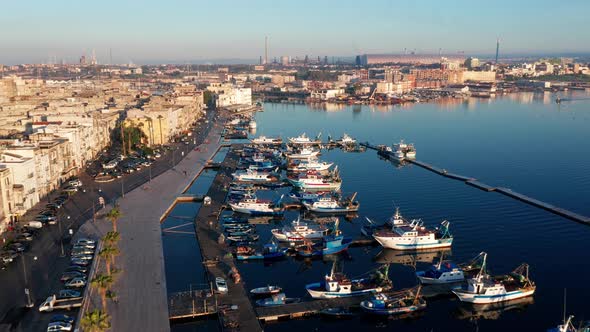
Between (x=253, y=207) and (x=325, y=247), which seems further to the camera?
(x=253, y=207)

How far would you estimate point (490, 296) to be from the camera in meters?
12.8

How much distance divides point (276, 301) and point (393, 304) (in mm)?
2940

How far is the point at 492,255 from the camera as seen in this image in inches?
619

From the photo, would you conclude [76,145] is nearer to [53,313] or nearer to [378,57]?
[53,313]

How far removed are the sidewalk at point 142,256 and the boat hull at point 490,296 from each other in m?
7.53

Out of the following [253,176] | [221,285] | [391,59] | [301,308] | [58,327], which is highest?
[391,59]

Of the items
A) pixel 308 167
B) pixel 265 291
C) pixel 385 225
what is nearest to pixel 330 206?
pixel 385 225

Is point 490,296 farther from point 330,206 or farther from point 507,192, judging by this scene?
point 507,192

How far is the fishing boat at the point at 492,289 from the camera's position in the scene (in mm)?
12773

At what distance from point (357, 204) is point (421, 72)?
8218 centimetres

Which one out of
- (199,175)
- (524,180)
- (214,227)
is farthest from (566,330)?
(199,175)

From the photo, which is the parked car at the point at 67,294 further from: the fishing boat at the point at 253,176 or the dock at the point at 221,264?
the fishing boat at the point at 253,176

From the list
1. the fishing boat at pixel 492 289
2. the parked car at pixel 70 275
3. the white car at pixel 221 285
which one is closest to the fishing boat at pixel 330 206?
the fishing boat at pixel 492 289

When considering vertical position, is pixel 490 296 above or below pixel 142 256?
below
